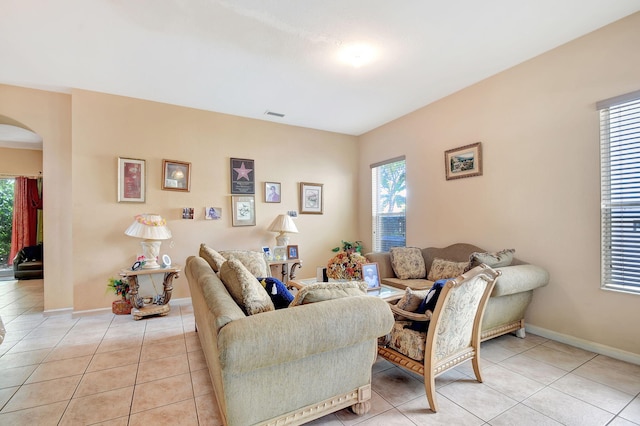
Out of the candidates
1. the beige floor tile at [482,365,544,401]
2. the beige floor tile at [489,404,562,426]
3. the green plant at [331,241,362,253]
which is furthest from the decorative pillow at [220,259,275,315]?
the green plant at [331,241,362,253]

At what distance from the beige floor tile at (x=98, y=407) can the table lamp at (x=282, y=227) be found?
267 cm

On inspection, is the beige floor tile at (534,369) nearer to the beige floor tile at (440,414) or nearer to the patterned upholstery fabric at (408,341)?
the beige floor tile at (440,414)

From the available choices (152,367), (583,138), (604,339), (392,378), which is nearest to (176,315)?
(152,367)

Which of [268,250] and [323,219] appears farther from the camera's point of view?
[323,219]

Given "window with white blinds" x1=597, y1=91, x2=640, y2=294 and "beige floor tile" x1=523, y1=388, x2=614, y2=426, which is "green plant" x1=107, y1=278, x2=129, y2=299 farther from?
"window with white blinds" x1=597, y1=91, x2=640, y2=294

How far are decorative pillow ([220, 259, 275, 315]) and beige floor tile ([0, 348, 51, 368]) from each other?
2.10 metres

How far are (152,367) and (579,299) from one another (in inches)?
154

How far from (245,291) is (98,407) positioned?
1.34 meters

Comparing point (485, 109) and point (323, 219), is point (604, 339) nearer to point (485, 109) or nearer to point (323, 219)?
point (485, 109)

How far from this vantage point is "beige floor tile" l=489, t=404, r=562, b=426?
1.69m

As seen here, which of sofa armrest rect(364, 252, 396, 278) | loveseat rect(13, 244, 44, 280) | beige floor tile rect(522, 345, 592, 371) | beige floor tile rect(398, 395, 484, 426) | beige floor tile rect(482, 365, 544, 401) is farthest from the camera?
loveseat rect(13, 244, 44, 280)

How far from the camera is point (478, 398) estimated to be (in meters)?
1.93

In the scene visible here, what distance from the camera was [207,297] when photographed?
5.38 feet

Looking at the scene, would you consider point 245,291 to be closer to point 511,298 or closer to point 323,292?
point 323,292
